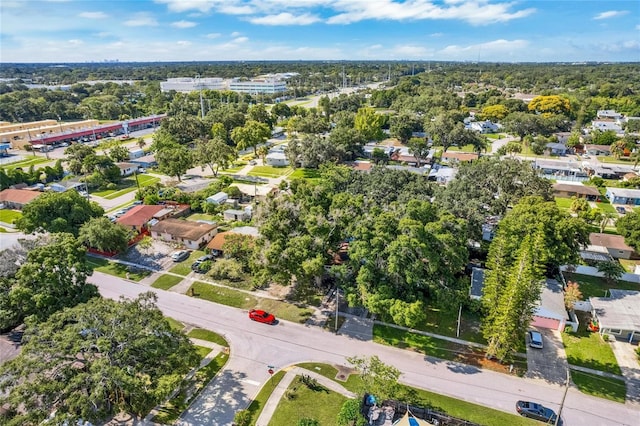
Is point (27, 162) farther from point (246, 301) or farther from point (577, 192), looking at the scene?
point (577, 192)

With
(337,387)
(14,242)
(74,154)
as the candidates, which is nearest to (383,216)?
(337,387)

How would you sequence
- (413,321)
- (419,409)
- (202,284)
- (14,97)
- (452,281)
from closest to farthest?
(419,409) → (413,321) → (452,281) → (202,284) → (14,97)

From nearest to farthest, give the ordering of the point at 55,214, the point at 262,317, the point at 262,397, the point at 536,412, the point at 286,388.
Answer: the point at 536,412, the point at 262,397, the point at 286,388, the point at 262,317, the point at 55,214

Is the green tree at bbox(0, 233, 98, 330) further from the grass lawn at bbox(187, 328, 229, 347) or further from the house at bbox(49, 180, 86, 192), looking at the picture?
the house at bbox(49, 180, 86, 192)

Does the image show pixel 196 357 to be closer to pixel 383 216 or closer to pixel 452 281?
pixel 383 216

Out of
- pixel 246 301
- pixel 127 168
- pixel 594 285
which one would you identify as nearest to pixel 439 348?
pixel 246 301

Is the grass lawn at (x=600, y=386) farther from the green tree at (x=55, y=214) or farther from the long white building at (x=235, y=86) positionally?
the long white building at (x=235, y=86)

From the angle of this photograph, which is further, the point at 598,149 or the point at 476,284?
the point at 598,149
